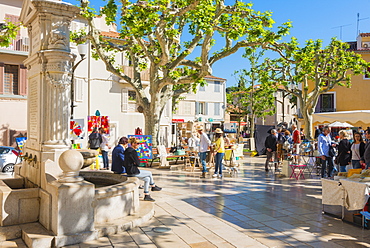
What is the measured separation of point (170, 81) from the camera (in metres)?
15.4

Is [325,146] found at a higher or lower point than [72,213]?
higher

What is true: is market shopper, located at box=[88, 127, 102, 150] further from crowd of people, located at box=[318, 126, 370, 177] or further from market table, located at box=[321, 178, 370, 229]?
market table, located at box=[321, 178, 370, 229]

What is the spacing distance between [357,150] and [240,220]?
532 centimetres

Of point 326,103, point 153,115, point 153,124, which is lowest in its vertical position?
point 153,124

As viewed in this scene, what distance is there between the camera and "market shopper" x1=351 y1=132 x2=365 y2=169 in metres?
10.1

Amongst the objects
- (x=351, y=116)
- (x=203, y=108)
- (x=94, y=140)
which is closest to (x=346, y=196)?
(x=351, y=116)

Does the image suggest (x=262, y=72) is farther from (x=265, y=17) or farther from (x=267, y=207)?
(x=267, y=207)

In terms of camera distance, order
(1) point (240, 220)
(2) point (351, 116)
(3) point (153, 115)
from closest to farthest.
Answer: (1) point (240, 220) < (2) point (351, 116) < (3) point (153, 115)

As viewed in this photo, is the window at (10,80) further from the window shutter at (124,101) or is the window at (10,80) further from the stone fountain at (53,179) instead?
the stone fountain at (53,179)

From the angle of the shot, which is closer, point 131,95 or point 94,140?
point 94,140

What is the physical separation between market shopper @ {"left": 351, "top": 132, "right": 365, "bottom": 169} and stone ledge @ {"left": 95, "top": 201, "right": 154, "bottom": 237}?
6.55 metres

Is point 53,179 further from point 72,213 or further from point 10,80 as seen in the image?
point 10,80

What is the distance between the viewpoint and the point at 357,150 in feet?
33.5

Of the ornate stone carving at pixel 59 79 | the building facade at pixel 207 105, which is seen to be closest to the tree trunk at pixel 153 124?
the ornate stone carving at pixel 59 79
